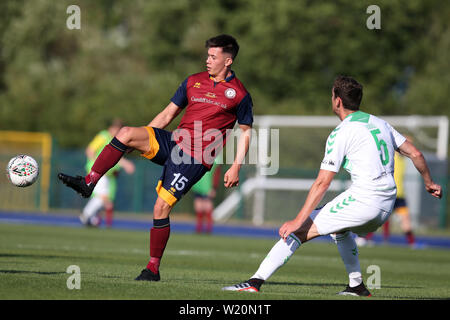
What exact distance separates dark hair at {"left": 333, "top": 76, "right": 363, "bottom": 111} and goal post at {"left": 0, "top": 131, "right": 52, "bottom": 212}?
22.5 m

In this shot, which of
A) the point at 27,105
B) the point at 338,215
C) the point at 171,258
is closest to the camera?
the point at 338,215

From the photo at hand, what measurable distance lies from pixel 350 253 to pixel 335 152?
1.21 metres

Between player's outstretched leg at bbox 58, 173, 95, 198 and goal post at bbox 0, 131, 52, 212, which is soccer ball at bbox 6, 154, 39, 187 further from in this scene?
goal post at bbox 0, 131, 52, 212

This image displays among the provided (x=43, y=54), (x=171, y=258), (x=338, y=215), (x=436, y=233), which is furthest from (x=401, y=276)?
(x=43, y=54)

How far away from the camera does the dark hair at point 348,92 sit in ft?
23.6

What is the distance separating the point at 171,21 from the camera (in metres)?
44.1

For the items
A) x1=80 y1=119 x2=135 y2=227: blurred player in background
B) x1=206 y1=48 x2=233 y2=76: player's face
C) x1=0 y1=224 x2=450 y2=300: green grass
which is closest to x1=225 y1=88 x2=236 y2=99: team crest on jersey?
x1=206 y1=48 x2=233 y2=76: player's face

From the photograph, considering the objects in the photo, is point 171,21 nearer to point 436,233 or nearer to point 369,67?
point 369,67

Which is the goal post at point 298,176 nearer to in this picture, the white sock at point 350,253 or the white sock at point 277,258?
the white sock at point 350,253

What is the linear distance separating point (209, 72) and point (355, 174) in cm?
212

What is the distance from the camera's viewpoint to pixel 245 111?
8.25 meters

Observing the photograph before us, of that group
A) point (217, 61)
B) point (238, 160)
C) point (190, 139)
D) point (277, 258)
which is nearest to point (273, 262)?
point (277, 258)

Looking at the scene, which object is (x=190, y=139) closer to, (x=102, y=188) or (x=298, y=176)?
(x=102, y=188)

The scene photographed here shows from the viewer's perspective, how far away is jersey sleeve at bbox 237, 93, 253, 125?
324 inches
